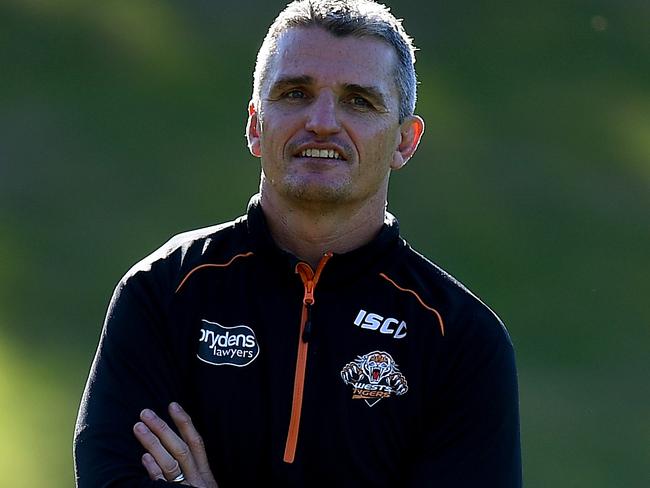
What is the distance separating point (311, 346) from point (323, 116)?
65 centimetres

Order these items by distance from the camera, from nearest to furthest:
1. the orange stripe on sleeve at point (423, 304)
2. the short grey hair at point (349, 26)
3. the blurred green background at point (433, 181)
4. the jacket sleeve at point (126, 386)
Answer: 1. the jacket sleeve at point (126, 386)
2. the orange stripe on sleeve at point (423, 304)
3. the short grey hair at point (349, 26)
4. the blurred green background at point (433, 181)

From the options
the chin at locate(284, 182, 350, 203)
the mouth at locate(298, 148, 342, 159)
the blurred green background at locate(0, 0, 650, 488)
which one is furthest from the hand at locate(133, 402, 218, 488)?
the blurred green background at locate(0, 0, 650, 488)

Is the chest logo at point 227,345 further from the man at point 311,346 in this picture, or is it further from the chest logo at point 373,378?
the chest logo at point 373,378

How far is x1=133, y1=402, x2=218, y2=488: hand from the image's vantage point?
3500mm

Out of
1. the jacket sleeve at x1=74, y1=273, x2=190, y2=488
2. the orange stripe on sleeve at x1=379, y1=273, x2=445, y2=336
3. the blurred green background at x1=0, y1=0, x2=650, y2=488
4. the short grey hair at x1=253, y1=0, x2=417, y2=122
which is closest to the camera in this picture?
the jacket sleeve at x1=74, y1=273, x2=190, y2=488

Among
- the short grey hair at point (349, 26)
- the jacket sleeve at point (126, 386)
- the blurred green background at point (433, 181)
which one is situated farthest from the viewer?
the blurred green background at point (433, 181)

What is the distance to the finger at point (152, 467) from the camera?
137 inches

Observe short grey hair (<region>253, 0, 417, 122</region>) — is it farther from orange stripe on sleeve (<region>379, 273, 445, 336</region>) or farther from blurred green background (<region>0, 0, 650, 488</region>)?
blurred green background (<region>0, 0, 650, 488</region>)

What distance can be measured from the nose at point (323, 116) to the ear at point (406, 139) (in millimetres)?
288

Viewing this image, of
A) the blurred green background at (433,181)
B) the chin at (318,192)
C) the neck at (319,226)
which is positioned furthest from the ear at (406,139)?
the blurred green background at (433,181)

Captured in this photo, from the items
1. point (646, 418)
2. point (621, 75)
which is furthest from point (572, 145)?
point (646, 418)

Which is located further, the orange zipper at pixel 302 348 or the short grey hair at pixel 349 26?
the short grey hair at pixel 349 26

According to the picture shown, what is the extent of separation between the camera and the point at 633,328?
8.90 metres

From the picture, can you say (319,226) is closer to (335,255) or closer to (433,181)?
(335,255)
